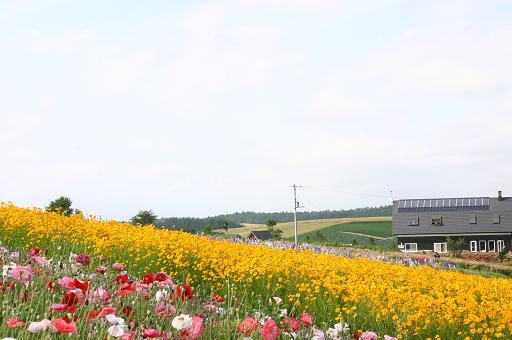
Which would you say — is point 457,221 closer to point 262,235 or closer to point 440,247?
point 440,247

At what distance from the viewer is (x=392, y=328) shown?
7680mm

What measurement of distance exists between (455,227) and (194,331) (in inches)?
2108

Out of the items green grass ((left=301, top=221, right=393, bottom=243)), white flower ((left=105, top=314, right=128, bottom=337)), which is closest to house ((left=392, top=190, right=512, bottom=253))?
green grass ((left=301, top=221, right=393, bottom=243))

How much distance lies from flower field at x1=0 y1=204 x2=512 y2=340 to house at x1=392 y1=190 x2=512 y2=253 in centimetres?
4199

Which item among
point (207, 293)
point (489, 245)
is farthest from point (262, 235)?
point (207, 293)

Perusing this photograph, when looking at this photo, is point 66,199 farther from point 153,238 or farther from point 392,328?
point 392,328

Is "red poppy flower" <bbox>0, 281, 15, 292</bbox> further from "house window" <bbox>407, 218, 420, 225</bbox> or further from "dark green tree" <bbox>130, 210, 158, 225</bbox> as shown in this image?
"house window" <bbox>407, 218, 420, 225</bbox>

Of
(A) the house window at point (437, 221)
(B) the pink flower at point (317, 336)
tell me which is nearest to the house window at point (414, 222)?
(A) the house window at point (437, 221)

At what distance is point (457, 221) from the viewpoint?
53.7m

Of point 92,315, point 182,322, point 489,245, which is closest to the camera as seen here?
point 182,322

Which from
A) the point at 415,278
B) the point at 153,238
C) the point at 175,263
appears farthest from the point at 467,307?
the point at 153,238

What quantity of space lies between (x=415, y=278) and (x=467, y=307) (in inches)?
105

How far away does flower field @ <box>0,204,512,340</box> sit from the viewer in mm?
4113

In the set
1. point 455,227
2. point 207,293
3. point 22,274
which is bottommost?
point 455,227
